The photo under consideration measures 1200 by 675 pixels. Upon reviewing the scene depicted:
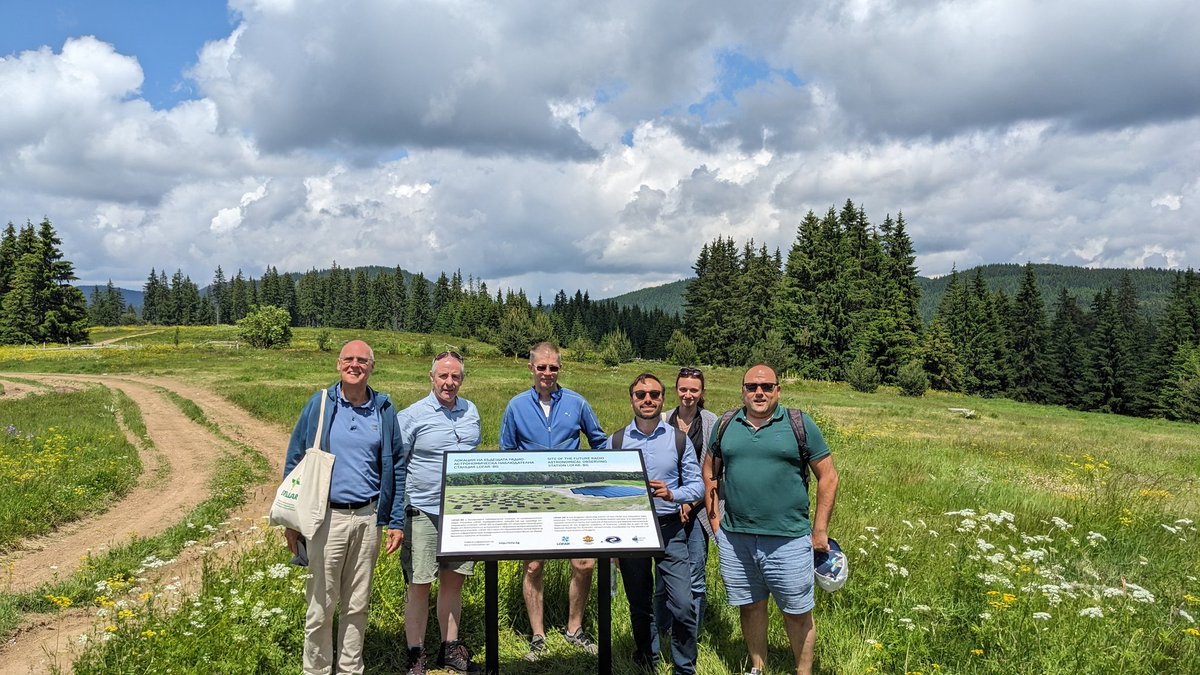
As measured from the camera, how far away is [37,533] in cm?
842

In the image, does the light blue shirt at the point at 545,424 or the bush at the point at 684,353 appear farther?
the bush at the point at 684,353

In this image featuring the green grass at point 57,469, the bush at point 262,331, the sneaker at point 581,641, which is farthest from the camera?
the bush at point 262,331

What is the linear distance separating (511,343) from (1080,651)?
2742 inches

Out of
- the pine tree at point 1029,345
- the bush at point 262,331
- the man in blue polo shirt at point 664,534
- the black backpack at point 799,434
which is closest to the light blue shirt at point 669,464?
the man in blue polo shirt at point 664,534

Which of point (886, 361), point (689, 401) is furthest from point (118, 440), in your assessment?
point (886, 361)

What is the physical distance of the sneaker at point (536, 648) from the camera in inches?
201

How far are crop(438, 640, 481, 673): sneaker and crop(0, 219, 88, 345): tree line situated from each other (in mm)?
71414

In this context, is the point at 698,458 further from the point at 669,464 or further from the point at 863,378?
the point at 863,378

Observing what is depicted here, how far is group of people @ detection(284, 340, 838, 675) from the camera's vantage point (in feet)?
14.3

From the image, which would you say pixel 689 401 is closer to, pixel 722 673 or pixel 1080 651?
pixel 722 673

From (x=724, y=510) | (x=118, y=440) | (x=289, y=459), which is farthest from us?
(x=118, y=440)

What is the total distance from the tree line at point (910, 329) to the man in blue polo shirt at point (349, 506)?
4145 centimetres

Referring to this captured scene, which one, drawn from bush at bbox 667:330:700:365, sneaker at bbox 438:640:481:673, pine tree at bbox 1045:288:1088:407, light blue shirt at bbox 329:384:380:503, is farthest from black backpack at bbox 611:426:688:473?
pine tree at bbox 1045:288:1088:407

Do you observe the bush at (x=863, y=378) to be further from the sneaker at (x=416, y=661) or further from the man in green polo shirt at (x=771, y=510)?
the sneaker at (x=416, y=661)
